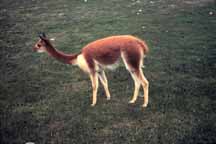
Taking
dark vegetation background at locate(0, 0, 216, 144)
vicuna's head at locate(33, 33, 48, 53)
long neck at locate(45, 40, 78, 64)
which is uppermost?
vicuna's head at locate(33, 33, 48, 53)

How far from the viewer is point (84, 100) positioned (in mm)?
8406

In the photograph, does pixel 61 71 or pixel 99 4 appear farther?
pixel 99 4

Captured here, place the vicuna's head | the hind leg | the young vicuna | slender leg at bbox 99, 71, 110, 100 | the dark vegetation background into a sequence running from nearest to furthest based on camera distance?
the dark vegetation background → the young vicuna → the hind leg → the vicuna's head → slender leg at bbox 99, 71, 110, 100

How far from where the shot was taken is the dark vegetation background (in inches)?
273

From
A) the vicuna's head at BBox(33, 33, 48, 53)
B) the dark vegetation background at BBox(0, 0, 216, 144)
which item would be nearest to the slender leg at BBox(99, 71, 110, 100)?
the dark vegetation background at BBox(0, 0, 216, 144)

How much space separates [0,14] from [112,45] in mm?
11905

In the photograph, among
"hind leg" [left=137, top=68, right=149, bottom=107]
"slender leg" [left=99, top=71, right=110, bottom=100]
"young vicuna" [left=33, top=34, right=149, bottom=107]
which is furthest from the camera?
"slender leg" [left=99, top=71, right=110, bottom=100]

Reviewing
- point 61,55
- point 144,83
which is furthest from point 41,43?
point 144,83

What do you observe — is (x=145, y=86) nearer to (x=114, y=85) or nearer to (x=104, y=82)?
(x=104, y=82)

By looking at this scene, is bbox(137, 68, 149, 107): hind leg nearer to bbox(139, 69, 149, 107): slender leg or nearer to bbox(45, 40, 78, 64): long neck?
bbox(139, 69, 149, 107): slender leg

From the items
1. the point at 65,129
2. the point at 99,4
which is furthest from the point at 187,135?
the point at 99,4

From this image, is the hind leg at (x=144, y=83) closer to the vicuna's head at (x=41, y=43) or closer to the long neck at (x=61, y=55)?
the long neck at (x=61, y=55)

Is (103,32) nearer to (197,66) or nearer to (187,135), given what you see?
(197,66)

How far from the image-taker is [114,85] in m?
9.05
